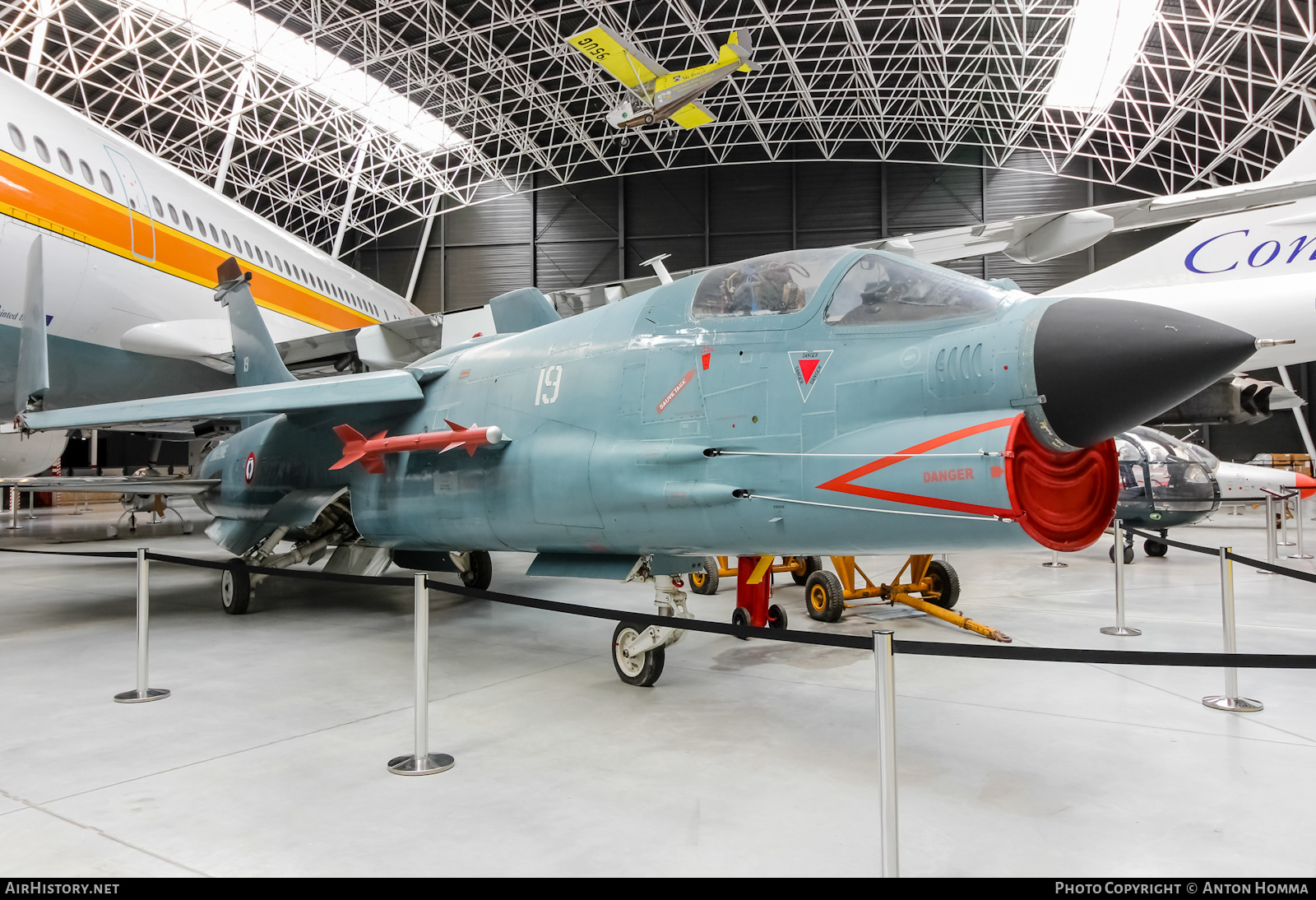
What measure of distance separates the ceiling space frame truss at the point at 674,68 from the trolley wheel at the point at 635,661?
19.9 m

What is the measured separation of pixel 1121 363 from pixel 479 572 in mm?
7476

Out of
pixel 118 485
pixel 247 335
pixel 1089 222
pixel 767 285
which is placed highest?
pixel 1089 222

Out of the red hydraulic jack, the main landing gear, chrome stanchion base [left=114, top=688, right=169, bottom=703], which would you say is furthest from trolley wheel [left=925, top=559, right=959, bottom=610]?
chrome stanchion base [left=114, top=688, right=169, bottom=703]

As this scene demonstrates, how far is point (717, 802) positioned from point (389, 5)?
22.8 meters

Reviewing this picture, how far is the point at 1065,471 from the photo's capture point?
3480mm

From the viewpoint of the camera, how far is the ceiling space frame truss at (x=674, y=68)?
2172 cm

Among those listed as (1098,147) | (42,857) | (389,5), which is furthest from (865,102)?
(42,857)

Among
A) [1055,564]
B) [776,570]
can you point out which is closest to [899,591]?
[776,570]

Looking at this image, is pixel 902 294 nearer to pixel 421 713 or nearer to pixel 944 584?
pixel 421 713

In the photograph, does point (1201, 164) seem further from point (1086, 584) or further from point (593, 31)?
point (1086, 584)

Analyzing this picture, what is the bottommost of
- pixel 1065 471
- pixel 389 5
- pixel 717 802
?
pixel 717 802

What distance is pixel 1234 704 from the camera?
15.3ft

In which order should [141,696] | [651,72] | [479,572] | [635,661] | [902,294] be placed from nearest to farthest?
[902,294] → [141,696] → [635,661] → [479,572] → [651,72]

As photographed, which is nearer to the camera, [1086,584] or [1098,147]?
[1086,584]
